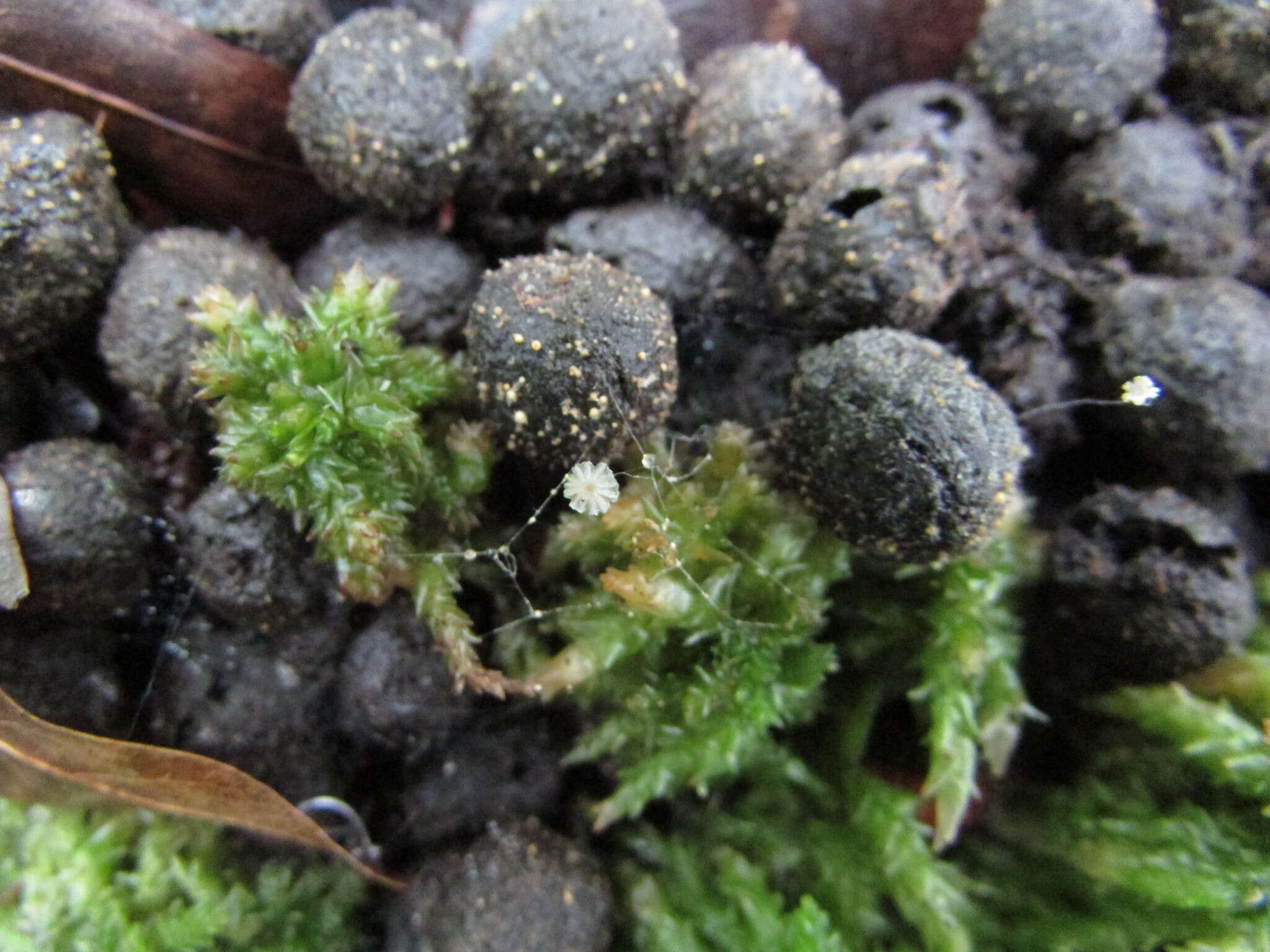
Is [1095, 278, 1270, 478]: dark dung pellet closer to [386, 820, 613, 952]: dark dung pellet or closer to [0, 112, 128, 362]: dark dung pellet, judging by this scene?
[386, 820, 613, 952]: dark dung pellet

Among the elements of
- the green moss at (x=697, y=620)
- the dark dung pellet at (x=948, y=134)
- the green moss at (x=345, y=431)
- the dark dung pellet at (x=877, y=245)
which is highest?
the dark dung pellet at (x=948, y=134)

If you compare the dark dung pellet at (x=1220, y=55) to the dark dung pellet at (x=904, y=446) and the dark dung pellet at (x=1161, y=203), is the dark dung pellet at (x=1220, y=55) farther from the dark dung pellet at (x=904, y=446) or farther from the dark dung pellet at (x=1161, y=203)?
the dark dung pellet at (x=904, y=446)

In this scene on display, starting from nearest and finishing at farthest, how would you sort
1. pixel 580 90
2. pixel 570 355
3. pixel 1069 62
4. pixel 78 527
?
1. pixel 570 355
2. pixel 78 527
3. pixel 580 90
4. pixel 1069 62

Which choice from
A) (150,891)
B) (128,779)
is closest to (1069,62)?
(128,779)

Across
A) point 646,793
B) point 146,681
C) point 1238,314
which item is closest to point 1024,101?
point 1238,314

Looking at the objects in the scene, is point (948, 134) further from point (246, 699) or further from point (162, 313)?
point (246, 699)

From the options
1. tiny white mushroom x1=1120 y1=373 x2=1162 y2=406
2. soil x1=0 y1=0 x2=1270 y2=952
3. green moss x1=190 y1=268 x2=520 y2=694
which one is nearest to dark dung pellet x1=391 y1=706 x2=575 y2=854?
soil x1=0 y1=0 x2=1270 y2=952

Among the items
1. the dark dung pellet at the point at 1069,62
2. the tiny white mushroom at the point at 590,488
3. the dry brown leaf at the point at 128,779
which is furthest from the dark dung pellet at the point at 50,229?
the dark dung pellet at the point at 1069,62
